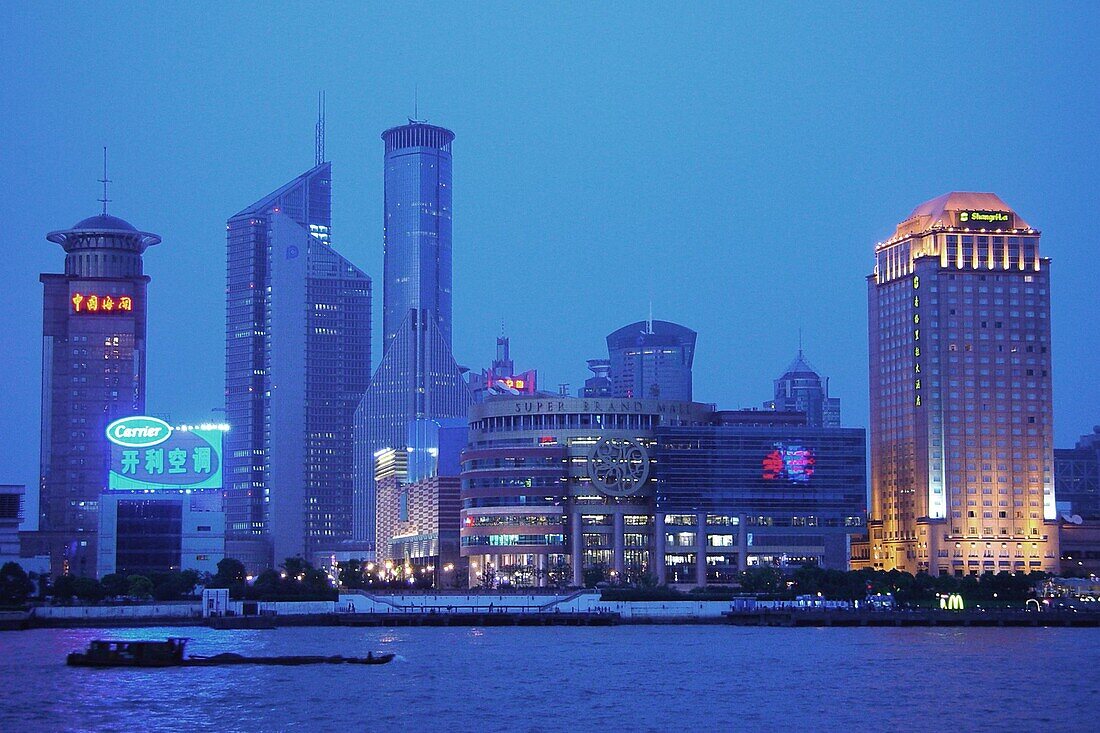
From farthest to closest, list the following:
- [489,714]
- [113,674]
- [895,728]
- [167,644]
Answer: [167,644] < [113,674] < [489,714] < [895,728]

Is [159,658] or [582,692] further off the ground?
[159,658]

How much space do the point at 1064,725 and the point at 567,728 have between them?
32749 mm

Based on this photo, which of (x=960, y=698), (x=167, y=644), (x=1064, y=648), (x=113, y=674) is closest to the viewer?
(x=960, y=698)

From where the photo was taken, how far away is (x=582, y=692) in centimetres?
13862

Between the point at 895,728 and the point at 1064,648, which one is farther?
the point at 1064,648

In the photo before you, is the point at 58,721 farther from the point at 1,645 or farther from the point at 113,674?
the point at 1,645

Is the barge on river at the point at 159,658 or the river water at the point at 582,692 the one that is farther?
the barge on river at the point at 159,658

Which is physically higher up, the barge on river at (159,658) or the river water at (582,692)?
the barge on river at (159,658)

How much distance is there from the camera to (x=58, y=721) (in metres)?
118

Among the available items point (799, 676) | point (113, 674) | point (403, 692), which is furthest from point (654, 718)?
point (113, 674)

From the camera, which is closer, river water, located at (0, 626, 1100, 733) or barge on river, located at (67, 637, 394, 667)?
river water, located at (0, 626, 1100, 733)

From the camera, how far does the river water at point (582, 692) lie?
119 metres

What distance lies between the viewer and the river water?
118812 millimetres

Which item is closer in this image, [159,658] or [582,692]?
[582,692]
